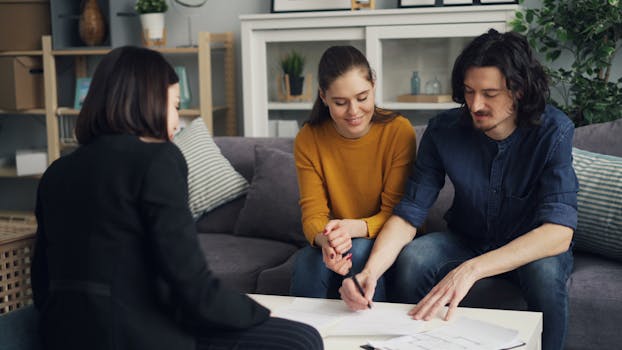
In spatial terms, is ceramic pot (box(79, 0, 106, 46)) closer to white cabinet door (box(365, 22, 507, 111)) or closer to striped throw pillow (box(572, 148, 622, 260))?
white cabinet door (box(365, 22, 507, 111))

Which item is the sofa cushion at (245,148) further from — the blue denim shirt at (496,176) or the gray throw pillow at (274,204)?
the blue denim shirt at (496,176)

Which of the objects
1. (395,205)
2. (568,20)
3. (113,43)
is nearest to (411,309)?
(395,205)

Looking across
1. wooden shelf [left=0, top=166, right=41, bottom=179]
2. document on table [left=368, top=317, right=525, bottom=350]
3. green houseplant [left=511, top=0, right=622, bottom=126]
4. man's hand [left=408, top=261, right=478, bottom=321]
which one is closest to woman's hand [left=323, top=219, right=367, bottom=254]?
man's hand [left=408, top=261, right=478, bottom=321]

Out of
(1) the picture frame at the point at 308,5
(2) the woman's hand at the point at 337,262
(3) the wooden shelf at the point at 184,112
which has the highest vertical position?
(1) the picture frame at the point at 308,5

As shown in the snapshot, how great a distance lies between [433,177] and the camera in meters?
2.03

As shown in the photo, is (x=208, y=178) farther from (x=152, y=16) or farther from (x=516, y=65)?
(x=152, y=16)

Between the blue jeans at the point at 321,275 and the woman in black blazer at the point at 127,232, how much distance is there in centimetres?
68

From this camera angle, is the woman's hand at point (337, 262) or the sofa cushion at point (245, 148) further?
the sofa cushion at point (245, 148)

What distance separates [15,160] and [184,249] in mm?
3226

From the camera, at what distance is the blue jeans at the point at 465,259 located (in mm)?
1801

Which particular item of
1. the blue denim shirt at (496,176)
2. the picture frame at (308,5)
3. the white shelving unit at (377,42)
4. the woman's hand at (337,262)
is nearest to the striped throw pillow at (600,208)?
the blue denim shirt at (496,176)

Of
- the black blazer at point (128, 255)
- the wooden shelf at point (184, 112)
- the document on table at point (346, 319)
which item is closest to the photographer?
the black blazer at point (128, 255)

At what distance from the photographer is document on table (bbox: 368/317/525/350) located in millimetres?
1422

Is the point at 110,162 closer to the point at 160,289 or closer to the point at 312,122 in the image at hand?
the point at 160,289
